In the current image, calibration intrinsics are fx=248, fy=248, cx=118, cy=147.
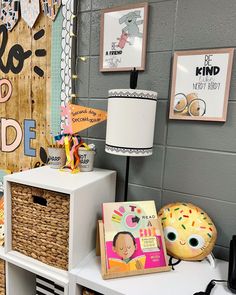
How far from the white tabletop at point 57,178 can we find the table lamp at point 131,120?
0.19 metres

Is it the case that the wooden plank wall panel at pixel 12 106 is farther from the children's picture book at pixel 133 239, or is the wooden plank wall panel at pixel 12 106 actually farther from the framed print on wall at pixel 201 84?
Answer: the framed print on wall at pixel 201 84

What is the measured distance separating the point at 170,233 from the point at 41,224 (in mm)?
571

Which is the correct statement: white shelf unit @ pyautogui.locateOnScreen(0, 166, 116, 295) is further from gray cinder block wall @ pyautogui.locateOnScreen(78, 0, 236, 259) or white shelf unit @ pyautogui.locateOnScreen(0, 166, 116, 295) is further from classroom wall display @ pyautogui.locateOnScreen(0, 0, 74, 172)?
classroom wall display @ pyautogui.locateOnScreen(0, 0, 74, 172)

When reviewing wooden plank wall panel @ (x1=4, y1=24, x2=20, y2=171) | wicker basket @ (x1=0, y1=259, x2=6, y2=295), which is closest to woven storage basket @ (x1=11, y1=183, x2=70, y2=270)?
wicker basket @ (x1=0, y1=259, x2=6, y2=295)

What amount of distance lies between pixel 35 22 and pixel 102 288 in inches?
56.9

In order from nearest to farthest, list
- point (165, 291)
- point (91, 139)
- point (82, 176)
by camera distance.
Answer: point (165, 291) → point (82, 176) → point (91, 139)

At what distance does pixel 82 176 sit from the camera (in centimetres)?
118

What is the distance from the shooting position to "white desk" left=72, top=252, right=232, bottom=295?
910 mm

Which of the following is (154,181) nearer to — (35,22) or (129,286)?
(129,286)

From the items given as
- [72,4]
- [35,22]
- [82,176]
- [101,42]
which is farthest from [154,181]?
[35,22]

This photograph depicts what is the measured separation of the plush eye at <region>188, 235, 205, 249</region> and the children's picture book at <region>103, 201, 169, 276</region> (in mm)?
117

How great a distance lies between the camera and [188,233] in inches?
41.8

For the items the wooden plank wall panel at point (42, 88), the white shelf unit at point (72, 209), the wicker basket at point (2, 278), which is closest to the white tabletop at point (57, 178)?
the white shelf unit at point (72, 209)

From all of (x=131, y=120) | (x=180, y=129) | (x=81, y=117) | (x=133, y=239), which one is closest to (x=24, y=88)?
(x=81, y=117)
